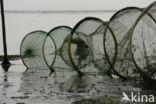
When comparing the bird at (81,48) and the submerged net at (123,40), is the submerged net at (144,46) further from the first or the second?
the bird at (81,48)

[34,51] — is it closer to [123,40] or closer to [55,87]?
[55,87]

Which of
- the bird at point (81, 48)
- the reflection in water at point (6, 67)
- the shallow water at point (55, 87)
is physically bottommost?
the shallow water at point (55, 87)

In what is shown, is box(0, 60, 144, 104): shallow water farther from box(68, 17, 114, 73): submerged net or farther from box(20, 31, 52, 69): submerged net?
box(20, 31, 52, 69): submerged net

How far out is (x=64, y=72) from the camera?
42.9ft

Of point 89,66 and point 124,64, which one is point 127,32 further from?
point 89,66

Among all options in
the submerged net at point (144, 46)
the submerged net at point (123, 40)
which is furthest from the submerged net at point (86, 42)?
the submerged net at point (144, 46)

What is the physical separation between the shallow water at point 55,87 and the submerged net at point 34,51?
39.7 inches

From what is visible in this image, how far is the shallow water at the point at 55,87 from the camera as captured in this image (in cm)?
835

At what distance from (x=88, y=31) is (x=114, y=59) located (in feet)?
5.78

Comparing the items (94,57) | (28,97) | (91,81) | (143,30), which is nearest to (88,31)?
(94,57)

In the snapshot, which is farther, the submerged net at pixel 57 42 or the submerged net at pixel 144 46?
the submerged net at pixel 57 42

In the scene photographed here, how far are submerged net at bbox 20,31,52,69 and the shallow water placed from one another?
1.01m

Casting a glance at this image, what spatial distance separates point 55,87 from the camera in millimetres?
9867

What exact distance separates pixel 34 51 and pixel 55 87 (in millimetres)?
4175
